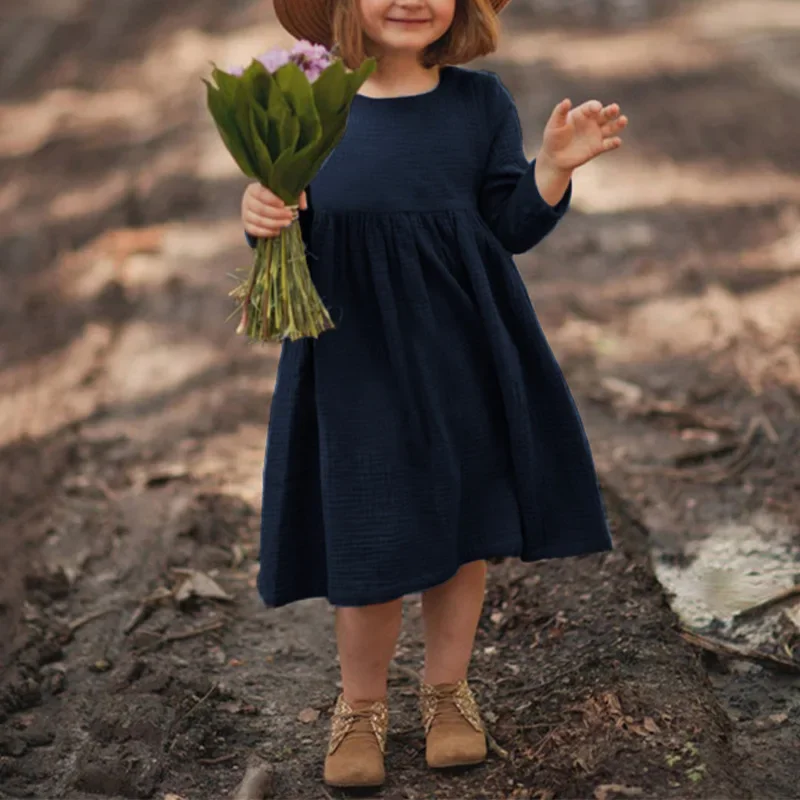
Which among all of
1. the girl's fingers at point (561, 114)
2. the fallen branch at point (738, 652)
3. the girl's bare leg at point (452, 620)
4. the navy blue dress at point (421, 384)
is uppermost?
the girl's fingers at point (561, 114)

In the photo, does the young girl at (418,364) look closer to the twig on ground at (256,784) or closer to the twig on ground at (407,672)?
the twig on ground at (256,784)

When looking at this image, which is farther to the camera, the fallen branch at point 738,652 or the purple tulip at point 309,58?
the fallen branch at point 738,652

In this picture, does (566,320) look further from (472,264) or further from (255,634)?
(472,264)

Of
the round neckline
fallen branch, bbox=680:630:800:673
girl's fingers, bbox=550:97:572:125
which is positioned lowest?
fallen branch, bbox=680:630:800:673

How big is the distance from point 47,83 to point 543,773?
777 cm

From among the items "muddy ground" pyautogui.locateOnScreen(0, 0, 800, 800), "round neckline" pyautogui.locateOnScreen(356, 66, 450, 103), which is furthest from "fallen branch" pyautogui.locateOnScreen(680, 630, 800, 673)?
"round neckline" pyautogui.locateOnScreen(356, 66, 450, 103)

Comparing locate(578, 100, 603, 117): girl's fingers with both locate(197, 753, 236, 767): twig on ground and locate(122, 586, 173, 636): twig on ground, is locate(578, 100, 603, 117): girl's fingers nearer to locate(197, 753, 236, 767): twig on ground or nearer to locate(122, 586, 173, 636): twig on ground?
locate(197, 753, 236, 767): twig on ground

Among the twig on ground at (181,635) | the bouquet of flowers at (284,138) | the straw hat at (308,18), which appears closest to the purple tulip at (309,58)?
the bouquet of flowers at (284,138)

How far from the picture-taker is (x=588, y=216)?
6.99m

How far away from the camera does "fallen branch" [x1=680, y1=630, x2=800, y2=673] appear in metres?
3.09

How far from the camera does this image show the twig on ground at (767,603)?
3.37 m

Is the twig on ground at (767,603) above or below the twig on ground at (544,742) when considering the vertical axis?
below

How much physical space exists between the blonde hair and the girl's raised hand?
0.39 meters

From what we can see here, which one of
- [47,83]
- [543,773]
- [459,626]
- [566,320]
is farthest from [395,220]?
[47,83]
